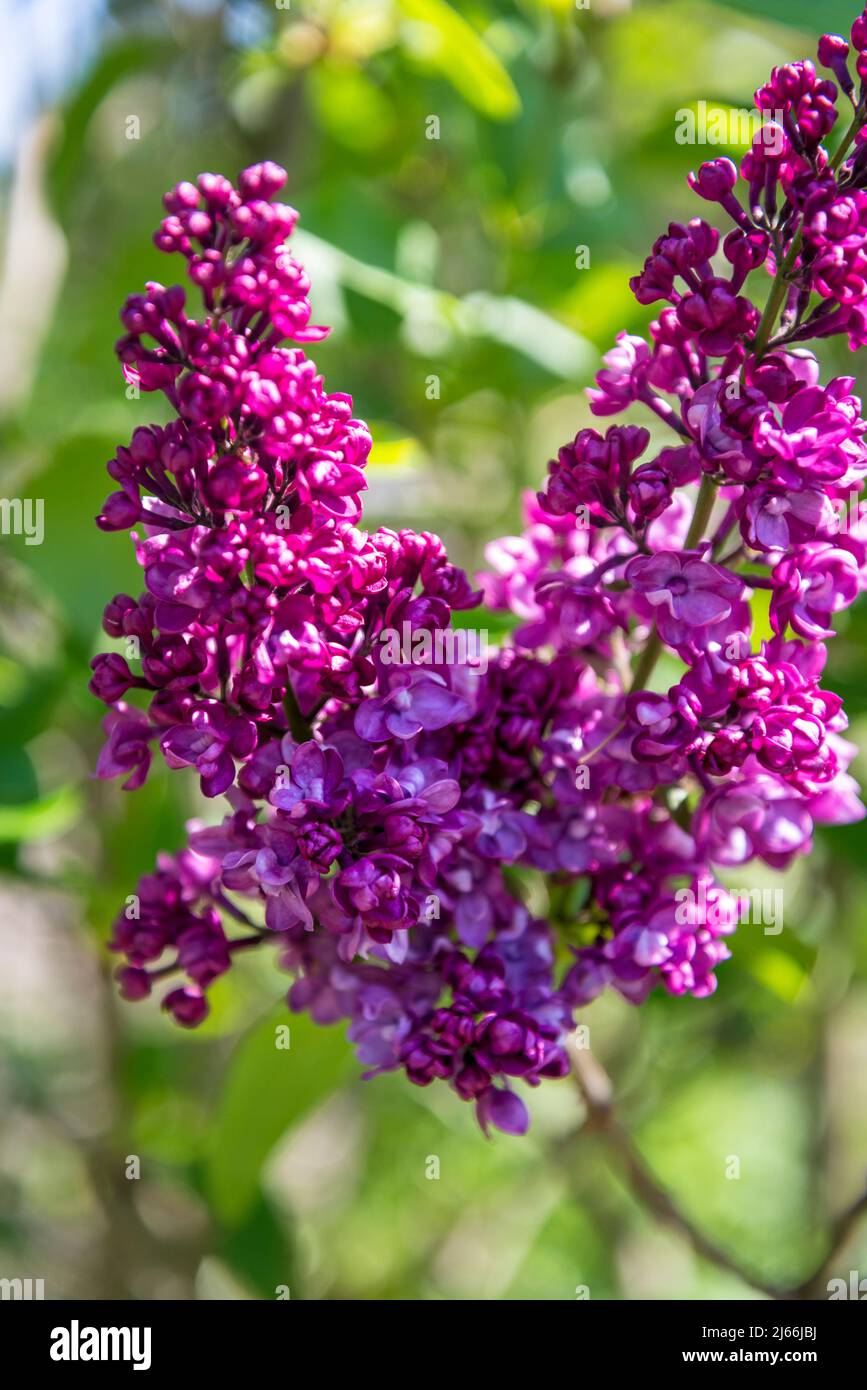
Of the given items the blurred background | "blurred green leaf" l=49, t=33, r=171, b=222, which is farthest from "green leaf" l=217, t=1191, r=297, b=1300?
"blurred green leaf" l=49, t=33, r=171, b=222

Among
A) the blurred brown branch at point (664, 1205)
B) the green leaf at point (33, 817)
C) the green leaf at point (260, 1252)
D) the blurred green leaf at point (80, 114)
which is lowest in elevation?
the green leaf at point (260, 1252)

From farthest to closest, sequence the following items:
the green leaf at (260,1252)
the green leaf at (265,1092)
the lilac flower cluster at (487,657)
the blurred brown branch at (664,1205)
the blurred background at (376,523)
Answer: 1. the green leaf at (260,1252)
2. the blurred background at (376,523)
3. the green leaf at (265,1092)
4. the blurred brown branch at (664,1205)
5. the lilac flower cluster at (487,657)

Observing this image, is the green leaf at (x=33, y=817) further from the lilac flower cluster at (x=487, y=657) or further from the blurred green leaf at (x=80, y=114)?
the blurred green leaf at (x=80, y=114)

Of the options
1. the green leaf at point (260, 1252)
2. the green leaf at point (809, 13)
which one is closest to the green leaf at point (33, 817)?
the green leaf at point (260, 1252)

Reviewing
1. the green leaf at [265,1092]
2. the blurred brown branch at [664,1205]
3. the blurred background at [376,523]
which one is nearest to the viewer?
the blurred brown branch at [664,1205]

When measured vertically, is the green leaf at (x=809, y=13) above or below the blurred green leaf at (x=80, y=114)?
below

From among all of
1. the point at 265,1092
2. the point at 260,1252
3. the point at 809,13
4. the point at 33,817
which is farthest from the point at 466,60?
the point at 260,1252

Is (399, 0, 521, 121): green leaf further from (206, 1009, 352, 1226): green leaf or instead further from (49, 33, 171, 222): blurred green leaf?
(206, 1009, 352, 1226): green leaf
